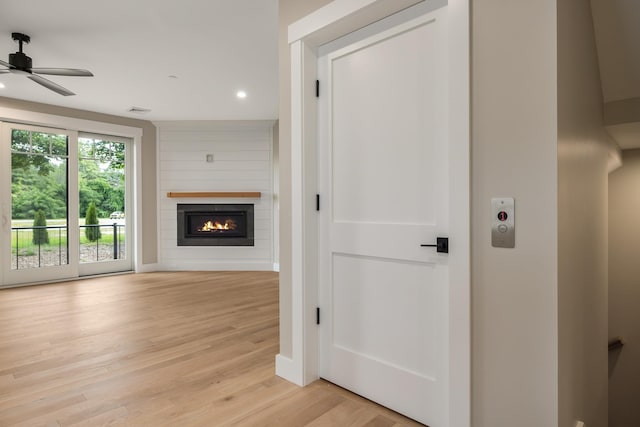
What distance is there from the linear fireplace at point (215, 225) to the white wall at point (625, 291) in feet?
16.8

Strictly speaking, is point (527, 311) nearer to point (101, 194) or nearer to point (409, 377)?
point (409, 377)

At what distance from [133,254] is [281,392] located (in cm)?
531

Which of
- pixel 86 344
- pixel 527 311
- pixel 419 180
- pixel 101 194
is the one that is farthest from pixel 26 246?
pixel 527 311

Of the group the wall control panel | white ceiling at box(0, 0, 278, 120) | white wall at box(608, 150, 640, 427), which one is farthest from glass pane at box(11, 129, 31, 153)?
white wall at box(608, 150, 640, 427)

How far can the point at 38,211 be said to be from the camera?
5.33 metres

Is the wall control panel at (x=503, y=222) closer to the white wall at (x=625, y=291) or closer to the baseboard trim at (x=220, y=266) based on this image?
the white wall at (x=625, y=291)

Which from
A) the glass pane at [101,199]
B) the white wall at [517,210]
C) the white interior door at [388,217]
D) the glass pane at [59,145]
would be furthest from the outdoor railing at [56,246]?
the white wall at [517,210]

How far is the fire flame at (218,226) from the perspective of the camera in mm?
6621

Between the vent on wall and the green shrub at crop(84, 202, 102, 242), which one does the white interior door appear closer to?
the vent on wall

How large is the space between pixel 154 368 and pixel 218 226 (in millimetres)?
4269

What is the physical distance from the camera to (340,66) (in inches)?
86.0

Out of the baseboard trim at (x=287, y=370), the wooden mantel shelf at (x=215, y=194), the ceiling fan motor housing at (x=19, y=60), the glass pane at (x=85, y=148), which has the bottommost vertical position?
the baseboard trim at (x=287, y=370)

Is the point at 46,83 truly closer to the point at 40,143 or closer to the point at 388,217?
the point at 40,143

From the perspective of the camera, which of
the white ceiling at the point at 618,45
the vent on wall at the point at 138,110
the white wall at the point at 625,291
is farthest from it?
the vent on wall at the point at 138,110
